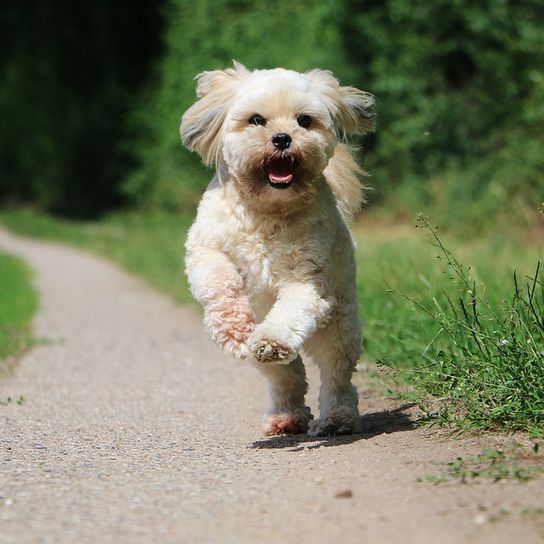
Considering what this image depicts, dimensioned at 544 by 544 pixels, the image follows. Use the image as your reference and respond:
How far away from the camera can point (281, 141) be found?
5000mm

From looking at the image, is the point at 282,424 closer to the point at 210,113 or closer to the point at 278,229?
the point at 278,229

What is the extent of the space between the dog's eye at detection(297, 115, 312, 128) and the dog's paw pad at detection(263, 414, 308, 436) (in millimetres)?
1507

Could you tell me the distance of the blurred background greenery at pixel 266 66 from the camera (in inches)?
585

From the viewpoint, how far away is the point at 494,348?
5285 mm

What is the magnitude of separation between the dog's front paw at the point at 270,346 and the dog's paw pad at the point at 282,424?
3.26 feet

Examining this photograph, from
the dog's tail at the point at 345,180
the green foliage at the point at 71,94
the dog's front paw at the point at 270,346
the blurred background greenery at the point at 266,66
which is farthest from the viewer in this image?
the green foliage at the point at 71,94

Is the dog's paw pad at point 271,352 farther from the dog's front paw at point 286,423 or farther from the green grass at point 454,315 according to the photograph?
the dog's front paw at point 286,423

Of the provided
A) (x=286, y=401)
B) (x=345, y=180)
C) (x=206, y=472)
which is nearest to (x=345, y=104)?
(x=345, y=180)

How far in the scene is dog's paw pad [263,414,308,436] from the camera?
18.5 ft

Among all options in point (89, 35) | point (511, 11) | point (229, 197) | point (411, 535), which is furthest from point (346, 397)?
point (89, 35)

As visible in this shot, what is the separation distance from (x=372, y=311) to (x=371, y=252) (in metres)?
3.62

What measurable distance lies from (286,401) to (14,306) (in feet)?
22.6

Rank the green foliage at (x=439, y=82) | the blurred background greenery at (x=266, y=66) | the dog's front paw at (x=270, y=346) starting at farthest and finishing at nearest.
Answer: the blurred background greenery at (x=266, y=66) < the green foliage at (x=439, y=82) < the dog's front paw at (x=270, y=346)

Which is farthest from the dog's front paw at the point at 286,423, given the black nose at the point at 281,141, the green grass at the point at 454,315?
the black nose at the point at 281,141
